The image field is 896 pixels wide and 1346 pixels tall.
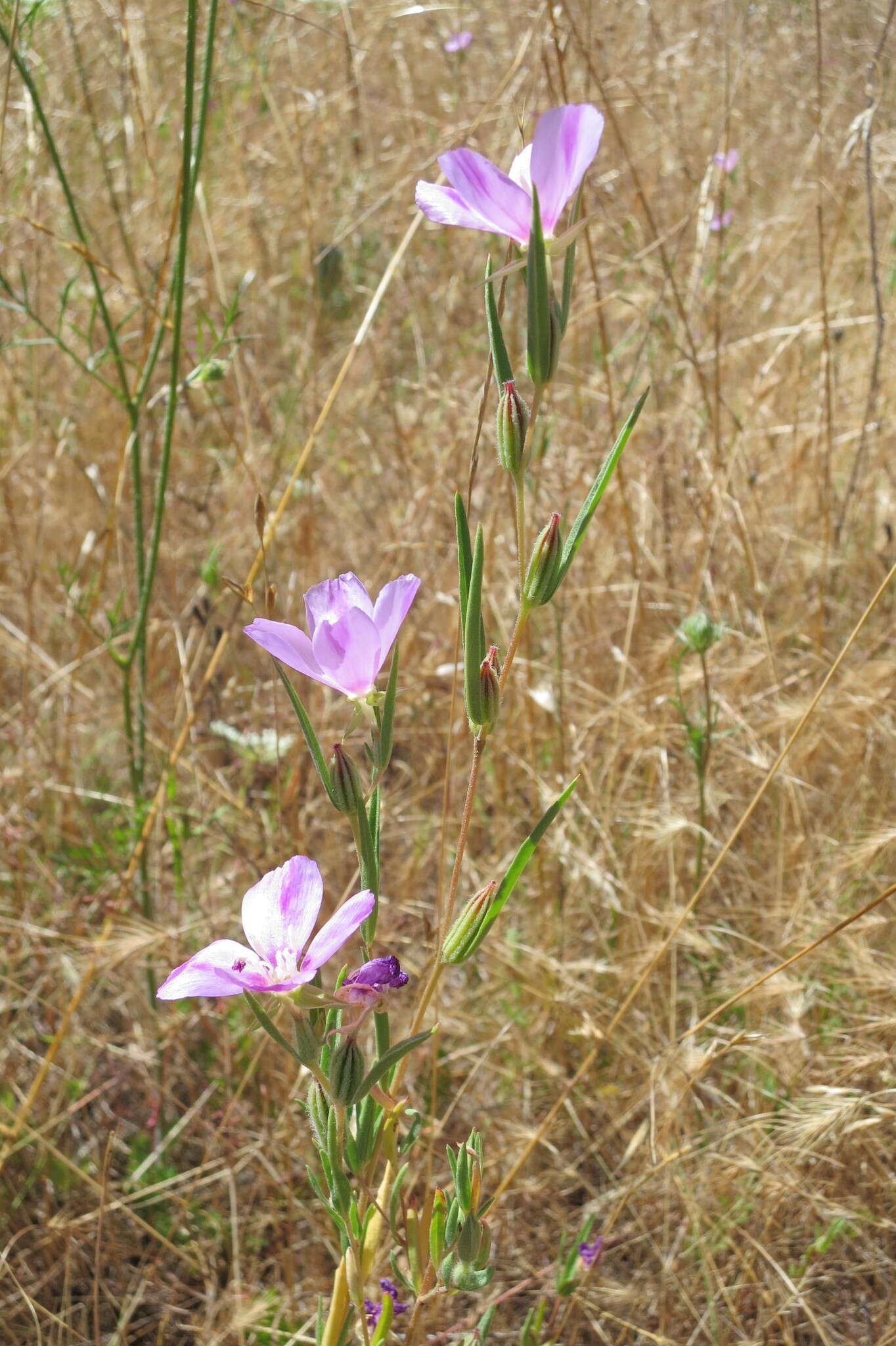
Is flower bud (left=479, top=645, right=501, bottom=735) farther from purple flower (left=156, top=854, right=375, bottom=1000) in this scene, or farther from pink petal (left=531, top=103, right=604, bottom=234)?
pink petal (left=531, top=103, right=604, bottom=234)

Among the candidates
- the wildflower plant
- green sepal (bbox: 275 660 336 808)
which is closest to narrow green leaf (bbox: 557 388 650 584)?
the wildflower plant

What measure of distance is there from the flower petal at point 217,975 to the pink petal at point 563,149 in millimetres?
557

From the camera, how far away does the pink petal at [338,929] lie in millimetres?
733

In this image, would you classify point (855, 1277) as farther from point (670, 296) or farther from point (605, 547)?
point (670, 296)

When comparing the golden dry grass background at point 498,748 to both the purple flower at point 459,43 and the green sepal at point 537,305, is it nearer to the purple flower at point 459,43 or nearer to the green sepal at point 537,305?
the purple flower at point 459,43

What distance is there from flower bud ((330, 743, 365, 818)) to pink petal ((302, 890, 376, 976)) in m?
0.10

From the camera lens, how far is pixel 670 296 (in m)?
2.97

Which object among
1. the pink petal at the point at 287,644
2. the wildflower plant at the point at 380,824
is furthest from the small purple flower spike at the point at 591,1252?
the pink petal at the point at 287,644

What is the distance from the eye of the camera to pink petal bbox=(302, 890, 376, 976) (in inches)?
28.9

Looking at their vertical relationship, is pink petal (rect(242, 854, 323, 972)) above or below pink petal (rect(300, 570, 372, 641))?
below

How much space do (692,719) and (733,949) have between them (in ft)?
1.44

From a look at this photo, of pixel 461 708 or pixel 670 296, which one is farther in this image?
pixel 670 296

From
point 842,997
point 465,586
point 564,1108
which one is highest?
point 465,586

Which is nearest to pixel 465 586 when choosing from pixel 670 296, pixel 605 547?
pixel 605 547
